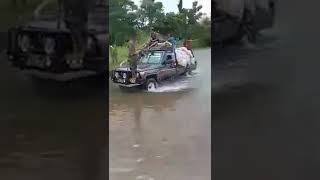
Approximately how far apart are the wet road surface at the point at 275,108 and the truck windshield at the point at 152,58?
315 millimetres

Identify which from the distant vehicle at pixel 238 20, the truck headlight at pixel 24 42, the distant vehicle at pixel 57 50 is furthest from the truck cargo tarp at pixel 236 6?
the truck headlight at pixel 24 42

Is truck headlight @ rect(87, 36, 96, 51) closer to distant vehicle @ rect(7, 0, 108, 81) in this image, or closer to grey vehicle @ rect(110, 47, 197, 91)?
distant vehicle @ rect(7, 0, 108, 81)

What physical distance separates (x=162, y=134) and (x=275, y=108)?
645mm

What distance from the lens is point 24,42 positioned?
2930 mm

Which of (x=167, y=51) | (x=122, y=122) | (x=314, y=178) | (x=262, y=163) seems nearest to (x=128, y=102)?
(x=122, y=122)

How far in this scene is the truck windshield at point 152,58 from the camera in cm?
303

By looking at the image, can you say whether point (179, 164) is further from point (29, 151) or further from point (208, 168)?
point (29, 151)

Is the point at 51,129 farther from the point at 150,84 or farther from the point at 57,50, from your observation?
the point at 150,84

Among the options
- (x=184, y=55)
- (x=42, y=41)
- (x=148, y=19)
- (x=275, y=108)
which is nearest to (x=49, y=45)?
(x=42, y=41)

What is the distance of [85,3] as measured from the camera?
294cm

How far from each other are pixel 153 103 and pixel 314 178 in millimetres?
986

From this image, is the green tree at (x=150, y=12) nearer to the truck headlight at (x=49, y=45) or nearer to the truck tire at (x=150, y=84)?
the truck tire at (x=150, y=84)

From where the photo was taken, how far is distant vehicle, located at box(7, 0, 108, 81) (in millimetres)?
2924

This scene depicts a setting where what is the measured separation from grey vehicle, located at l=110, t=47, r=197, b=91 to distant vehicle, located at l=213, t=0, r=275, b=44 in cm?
23
